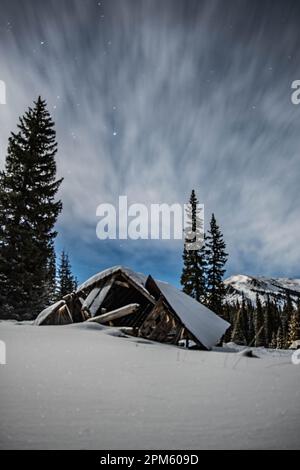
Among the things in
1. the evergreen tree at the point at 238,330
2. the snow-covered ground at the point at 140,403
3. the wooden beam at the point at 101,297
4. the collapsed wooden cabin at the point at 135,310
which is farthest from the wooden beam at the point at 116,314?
the snow-covered ground at the point at 140,403

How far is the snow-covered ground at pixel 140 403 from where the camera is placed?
5.03 ft

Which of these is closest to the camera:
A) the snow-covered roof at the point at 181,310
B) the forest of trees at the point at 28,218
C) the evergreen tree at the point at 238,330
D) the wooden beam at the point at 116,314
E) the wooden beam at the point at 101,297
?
the evergreen tree at the point at 238,330

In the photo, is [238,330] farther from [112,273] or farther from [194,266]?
[194,266]

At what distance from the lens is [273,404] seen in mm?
2111

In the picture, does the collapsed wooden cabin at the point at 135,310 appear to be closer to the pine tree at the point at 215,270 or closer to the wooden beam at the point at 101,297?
the wooden beam at the point at 101,297

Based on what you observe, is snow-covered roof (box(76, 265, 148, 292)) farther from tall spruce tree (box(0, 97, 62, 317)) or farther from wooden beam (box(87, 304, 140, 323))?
tall spruce tree (box(0, 97, 62, 317))

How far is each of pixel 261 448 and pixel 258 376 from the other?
6.19 feet

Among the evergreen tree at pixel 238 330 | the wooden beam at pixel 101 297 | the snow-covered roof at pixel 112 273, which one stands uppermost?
the snow-covered roof at pixel 112 273

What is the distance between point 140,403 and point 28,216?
43.3ft

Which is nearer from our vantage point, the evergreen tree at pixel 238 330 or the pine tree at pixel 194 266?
the evergreen tree at pixel 238 330

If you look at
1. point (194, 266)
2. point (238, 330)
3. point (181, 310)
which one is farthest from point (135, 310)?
point (194, 266)

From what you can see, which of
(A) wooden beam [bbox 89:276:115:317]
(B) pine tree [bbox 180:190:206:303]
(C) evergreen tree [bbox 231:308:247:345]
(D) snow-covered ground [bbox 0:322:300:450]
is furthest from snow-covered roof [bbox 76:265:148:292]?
(B) pine tree [bbox 180:190:206:303]

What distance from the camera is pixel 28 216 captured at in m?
13.1
